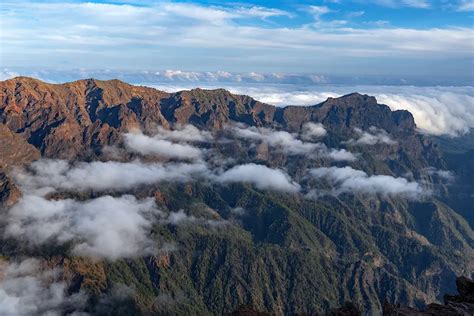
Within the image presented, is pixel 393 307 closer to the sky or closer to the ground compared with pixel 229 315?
closer to the sky

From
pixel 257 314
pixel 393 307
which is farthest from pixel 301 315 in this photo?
pixel 393 307

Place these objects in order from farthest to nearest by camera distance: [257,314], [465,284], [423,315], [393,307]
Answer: [257,314], [465,284], [393,307], [423,315]

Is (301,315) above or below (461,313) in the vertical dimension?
below

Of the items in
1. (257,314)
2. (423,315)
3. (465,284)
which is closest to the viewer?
(423,315)

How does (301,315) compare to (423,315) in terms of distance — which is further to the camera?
(301,315)

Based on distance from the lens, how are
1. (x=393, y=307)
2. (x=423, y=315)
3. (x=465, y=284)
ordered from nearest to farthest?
(x=423, y=315) < (x=393, y=307) < (x=465, y=284)

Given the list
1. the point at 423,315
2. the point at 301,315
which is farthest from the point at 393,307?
the point at 301,315

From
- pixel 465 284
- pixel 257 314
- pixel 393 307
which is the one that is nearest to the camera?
pixel 393 307

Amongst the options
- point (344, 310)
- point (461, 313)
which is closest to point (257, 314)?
point (344, 310)

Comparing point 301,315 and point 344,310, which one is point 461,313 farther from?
point 301,315

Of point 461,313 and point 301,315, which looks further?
point 301,315
